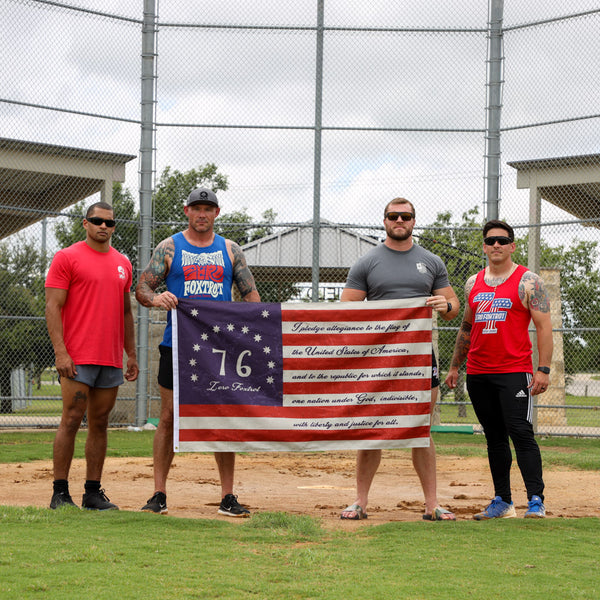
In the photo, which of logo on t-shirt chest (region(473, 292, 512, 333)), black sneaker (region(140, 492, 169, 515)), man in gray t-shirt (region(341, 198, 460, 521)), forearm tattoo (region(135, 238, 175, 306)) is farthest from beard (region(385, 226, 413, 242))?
black sneaker (region(140, 492, 169, 515))

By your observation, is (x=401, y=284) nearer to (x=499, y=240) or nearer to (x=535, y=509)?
(x=499, y=240)

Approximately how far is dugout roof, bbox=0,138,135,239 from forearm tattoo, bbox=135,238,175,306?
5.66 metres

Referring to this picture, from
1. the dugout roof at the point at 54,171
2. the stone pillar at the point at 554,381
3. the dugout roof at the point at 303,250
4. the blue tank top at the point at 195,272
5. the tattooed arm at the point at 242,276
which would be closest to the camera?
the blue tank top at the point at 195,272

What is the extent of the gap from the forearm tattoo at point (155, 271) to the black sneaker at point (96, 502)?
134 centimetres

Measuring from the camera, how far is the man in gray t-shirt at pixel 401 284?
570 centimetres

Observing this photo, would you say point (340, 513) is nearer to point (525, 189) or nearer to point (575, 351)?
point (525, 189)

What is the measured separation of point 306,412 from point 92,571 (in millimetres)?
2275

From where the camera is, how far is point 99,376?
5840 mm

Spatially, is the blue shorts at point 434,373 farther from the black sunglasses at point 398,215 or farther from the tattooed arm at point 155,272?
the tattooed arm at point 155,272

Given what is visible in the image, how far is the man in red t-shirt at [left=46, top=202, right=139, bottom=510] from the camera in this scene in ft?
18.6

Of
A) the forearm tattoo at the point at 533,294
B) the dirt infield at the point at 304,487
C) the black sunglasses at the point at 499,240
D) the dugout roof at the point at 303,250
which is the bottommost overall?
the dirt infield at the point at 304,487

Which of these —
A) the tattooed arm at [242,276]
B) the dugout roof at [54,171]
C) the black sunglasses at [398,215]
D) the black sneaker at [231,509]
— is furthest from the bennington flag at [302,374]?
the dugout roof at [54,171]

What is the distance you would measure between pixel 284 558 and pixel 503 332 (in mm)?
2409

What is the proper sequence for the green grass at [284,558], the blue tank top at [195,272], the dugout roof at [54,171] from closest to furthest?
the green grass at [284,558] → the blue tank top at [195,272] → the dugout roof at [54,171]
